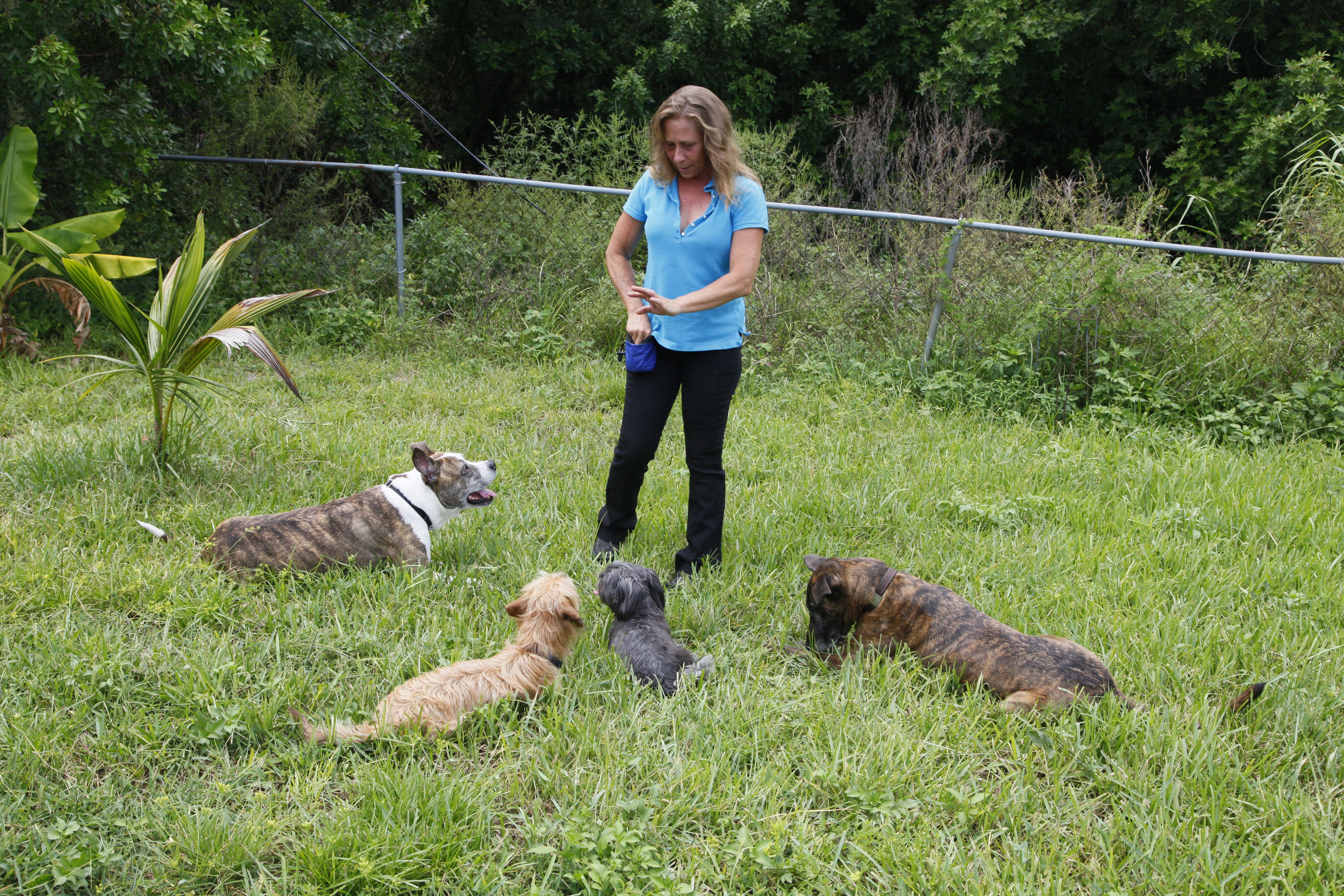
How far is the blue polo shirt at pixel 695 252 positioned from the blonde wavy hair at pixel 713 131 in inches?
2.6

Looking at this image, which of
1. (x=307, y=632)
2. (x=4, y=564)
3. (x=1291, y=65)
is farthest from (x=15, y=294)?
(x=1291, y=65)

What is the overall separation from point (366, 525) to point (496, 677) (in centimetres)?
140

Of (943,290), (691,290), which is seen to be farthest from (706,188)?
(943,290)

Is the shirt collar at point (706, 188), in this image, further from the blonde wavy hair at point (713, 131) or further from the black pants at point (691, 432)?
the black pants at point (691, 432)

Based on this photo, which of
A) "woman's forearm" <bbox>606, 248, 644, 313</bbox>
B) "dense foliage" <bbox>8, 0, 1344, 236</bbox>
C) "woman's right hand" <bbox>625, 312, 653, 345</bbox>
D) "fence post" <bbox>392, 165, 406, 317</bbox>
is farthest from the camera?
"dense foliage" <bbox>8, 0, 1344, 236</bbox>

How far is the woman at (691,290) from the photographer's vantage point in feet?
12.3

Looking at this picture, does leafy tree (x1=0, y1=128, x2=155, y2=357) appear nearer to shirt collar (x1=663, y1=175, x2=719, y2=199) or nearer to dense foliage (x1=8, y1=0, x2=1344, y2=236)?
dense foliage (x1=8, y1=0, x2=1344, y2=236)

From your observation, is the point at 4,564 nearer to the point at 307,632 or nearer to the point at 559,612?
the point at 307,632

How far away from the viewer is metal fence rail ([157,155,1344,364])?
6.49 metres

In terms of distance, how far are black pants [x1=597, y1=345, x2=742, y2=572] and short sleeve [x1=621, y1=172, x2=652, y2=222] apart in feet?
2.07

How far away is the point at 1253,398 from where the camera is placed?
22.3 ft

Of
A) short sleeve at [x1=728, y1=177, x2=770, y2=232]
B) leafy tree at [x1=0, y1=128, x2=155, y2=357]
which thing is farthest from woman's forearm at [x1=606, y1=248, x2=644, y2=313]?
leafy tree at [x1=0, y1=128, x2=155, y2=357]

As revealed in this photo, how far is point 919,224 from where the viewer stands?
785cm

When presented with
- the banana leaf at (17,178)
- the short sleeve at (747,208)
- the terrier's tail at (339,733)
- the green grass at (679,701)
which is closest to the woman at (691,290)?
the short sleeve at (747,208)
